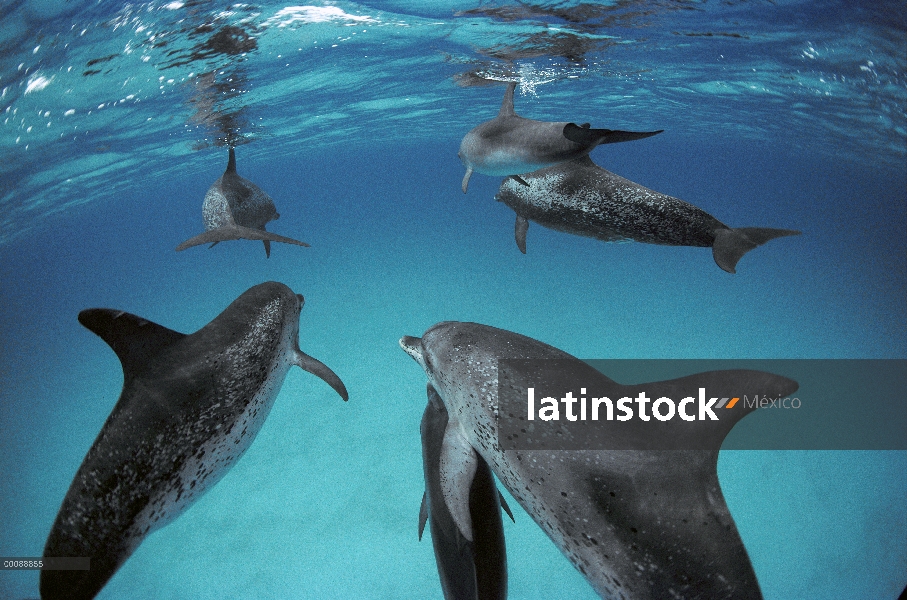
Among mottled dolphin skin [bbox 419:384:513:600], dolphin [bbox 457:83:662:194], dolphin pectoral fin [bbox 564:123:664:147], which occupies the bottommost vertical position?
mottled dolphin skin [bbox 419:384:513:600]

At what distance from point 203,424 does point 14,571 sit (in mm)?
10959

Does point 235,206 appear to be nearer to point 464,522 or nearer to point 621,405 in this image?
point 464,522

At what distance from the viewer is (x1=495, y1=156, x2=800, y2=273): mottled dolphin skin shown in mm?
4312

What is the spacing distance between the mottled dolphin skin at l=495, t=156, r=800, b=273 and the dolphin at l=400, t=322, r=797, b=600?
1.89m

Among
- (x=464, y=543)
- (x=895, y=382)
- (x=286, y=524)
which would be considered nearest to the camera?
(x=464, y=543)

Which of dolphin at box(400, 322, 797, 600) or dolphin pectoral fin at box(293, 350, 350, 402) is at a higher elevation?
dolphin at box(400, 322, 797, 600)

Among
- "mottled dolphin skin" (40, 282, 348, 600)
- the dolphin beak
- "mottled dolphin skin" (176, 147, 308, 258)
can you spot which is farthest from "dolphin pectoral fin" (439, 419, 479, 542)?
"mottled dolphin skin" (176, 147, 308, 258)

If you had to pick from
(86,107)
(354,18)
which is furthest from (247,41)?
(86,107)

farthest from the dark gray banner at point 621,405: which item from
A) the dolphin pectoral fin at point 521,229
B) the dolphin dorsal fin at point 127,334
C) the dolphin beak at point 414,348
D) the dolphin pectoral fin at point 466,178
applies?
the dolphin pectoral fin at point 466,178

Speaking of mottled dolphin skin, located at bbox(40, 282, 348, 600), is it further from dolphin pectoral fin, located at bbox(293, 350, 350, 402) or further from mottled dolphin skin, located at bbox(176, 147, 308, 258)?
mottled dolphin skin, located at bbox(176, 147, 308, 258)

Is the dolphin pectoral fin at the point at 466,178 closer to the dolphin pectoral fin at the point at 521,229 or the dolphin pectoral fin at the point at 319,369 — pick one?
the dolphin pectoral fin at the point at 521,229

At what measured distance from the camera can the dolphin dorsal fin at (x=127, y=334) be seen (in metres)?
3.42

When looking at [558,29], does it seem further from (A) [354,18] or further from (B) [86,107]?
(B) [86,107]

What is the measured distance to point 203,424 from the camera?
12.0ft
